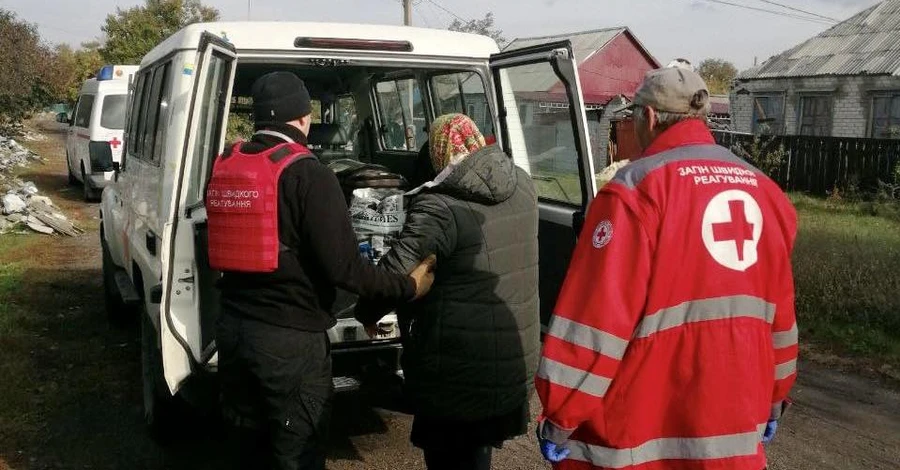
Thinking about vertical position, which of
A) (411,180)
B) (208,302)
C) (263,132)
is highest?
(263,132)

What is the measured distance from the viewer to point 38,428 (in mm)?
5023

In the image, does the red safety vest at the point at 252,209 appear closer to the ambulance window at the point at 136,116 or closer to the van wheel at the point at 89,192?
the ambulance window at the point at 136,116

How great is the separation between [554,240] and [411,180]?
1813 millimetres

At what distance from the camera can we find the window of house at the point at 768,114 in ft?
80.2

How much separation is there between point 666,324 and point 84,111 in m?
16.4

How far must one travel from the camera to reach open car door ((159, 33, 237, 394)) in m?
3.56

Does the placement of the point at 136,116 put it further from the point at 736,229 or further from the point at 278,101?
the point at 736,229

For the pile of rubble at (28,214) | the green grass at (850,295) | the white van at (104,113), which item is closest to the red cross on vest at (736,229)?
the green grass at (850,295)

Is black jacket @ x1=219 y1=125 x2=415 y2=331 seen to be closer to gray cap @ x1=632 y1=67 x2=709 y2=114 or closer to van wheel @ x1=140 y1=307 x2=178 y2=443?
gray cap @ x1=632 y1=67 x2=709 y2=114

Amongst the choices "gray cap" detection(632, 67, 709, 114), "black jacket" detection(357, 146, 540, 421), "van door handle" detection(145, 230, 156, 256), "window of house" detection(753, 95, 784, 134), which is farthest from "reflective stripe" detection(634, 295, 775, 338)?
"window of house" detection(753, 95, 784, 134)

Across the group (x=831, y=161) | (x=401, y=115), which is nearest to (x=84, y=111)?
(x=401, y=115)

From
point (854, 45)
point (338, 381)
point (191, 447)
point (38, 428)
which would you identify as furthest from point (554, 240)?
point (854, 45)

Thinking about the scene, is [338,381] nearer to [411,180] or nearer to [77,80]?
[411,180]

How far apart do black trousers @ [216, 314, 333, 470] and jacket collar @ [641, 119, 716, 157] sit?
4.63ft
